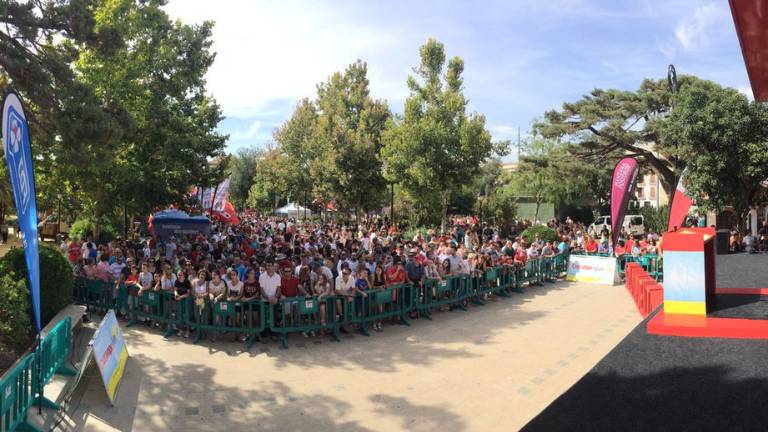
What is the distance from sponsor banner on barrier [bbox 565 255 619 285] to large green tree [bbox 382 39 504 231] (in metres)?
9.97

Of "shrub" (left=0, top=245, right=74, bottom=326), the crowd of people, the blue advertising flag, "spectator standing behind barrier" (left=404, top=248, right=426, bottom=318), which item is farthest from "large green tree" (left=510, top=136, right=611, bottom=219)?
the blue advertising flag

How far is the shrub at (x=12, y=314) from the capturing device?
7.37 meters

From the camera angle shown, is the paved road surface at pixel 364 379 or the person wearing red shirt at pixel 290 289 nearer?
the paved road surface at pixel 364 379

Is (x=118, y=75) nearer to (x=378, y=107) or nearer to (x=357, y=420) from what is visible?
(x=357, y=420)

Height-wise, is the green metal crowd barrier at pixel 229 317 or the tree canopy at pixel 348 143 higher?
the tree canopy at pixel 348 143

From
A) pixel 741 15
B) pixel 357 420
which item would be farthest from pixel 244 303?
pixel 741 15

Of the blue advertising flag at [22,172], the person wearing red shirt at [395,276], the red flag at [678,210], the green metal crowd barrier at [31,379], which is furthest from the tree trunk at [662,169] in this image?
the blue advertising flag at [22,172]

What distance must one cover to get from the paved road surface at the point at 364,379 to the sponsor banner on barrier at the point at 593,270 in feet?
18.5

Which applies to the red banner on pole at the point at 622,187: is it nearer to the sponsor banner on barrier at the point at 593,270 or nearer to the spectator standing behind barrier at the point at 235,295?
the sponsor banner on barrier at the point at 593,270

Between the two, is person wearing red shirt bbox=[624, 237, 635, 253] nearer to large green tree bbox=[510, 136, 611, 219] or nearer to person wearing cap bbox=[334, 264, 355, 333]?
person wearing cap bbox=[334, 264, 355, 333]

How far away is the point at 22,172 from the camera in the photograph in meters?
5.84

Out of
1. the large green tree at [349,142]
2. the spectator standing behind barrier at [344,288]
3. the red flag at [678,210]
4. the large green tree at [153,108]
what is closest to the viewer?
the spectator standing behind barrier at [344,288]

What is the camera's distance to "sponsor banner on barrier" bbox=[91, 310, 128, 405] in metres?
6.98

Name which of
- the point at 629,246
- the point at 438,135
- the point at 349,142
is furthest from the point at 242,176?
the point at 629,246
